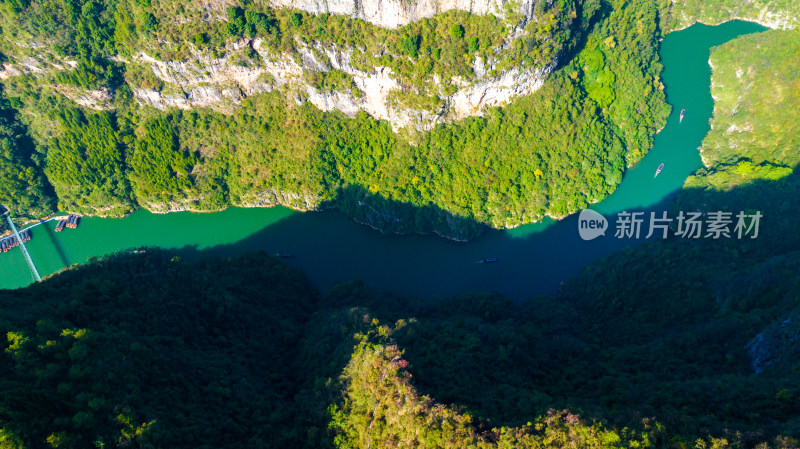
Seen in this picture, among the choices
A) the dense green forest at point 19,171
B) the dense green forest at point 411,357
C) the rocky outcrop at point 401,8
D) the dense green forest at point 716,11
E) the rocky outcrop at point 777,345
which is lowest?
the rocky outcrop at point 777,345

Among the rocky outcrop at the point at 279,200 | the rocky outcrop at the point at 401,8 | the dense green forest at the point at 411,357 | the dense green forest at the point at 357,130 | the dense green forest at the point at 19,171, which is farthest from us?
the dense green forest at the point at 19,171

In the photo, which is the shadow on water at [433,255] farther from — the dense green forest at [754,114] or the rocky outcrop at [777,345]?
the rocky outcrop at [777,345]

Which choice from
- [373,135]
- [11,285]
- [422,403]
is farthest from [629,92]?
[11,285]

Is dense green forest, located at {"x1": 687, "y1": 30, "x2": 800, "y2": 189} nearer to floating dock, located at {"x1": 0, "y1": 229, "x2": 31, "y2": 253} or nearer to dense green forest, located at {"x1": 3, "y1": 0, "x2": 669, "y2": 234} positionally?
dense green forest, located at {"x1": 3, "y1": 0, "x2": 669, "y2": 234}

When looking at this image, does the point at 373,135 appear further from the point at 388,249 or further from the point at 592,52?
the point at 592,52

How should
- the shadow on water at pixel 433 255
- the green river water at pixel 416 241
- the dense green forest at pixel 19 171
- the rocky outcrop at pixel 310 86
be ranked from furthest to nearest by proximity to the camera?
the dense green forest at pixel 19 171, the green river water at pixel 416 241, the shadow on water at pixel 433 255, the rocky outcrop at pixel 310 86

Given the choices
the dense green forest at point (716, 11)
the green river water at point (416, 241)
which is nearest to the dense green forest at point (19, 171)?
the green river water at point (416, 241)

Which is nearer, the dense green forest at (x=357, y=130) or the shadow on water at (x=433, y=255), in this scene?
Result: the dense green forest at (x=357, y=130)
